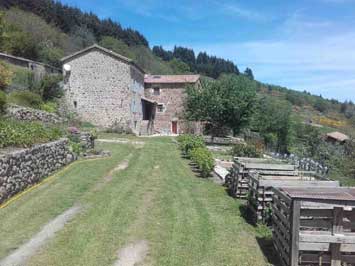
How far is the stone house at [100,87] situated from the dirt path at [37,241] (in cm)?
2847

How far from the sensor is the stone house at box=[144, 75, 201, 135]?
146ft

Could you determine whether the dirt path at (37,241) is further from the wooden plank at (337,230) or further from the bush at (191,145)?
the bush at (191,145)

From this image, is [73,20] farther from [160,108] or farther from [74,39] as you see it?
[160,108]

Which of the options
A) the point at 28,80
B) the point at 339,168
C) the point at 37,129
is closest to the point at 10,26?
the point at 28,80

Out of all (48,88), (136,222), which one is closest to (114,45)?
(48,88)

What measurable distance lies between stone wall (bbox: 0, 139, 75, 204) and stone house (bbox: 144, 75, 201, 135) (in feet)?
96.8

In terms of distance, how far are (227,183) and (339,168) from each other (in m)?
8.09

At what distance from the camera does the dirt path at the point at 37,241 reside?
612 centimetres

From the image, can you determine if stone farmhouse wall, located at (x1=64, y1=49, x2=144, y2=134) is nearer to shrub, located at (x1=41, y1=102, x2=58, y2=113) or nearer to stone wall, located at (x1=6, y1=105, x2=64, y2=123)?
shrub, located at (x1=41, y1=102, x2=58, y2=113)

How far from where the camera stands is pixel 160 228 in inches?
317

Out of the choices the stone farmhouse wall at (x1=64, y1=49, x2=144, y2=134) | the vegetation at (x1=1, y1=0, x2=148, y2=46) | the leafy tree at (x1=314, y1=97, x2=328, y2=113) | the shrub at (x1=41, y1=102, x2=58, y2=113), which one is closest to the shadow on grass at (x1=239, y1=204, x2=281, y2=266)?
the shrub at (x1=41, y1=102, x2=58, y2=113)

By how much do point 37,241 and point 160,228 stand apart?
2.42 meters

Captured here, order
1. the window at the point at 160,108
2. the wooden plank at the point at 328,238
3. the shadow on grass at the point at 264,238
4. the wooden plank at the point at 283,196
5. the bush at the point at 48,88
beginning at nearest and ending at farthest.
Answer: the wooden plank at the point at 328,238
the wooden plank at the point at 283,196
the shadow on grass at the point at 264,238
the bush at the point at 48,88
the window at the point at 160,108

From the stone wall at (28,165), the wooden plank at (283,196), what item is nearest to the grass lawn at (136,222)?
the stone wall at (28,165)
